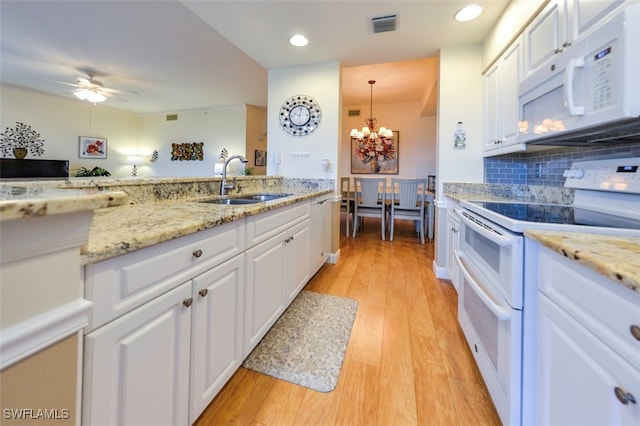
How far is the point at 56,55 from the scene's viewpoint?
3605 millimetres

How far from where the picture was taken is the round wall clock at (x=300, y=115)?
9.91ft

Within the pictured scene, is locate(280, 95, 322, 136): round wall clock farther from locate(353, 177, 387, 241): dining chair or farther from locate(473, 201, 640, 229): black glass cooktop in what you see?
locate(473, 201, 640, 229): black glass cooktop

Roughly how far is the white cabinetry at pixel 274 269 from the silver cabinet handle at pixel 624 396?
4.02 feet

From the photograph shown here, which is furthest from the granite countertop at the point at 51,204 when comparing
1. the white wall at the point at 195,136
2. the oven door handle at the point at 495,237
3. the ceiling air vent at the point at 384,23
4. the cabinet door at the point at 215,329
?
the white wall at the point at 195,136

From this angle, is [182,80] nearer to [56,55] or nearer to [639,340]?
[56,55]

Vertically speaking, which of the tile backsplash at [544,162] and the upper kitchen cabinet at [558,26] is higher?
the upper kitchen cabinet at [558,26]

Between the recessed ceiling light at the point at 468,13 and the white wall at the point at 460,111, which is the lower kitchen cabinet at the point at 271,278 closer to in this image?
the white wall at the point at 460,111

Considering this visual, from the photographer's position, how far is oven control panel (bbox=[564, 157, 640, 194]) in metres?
1.24

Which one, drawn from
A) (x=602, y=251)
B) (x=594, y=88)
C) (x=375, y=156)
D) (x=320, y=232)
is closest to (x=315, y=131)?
(x=320, y=232)

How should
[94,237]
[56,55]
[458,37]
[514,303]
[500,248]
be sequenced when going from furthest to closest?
1. [56,55]
2. [458,37]
3. [500,248]
4. [514,303]
5. [94,237]

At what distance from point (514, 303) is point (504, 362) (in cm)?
25

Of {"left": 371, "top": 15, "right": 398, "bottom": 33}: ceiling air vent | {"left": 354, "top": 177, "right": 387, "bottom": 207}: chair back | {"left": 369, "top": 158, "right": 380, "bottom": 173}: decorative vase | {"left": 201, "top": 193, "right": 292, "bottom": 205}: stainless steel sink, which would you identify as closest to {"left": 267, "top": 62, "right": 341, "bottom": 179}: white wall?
{"left": 371, "top": 15, "right": 398, "bottom": 33}: ceiling air vent

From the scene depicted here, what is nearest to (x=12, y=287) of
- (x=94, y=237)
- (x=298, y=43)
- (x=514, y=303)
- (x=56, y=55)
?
(x=94, y=237)

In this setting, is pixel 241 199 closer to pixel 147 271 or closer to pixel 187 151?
pixel 147 271
